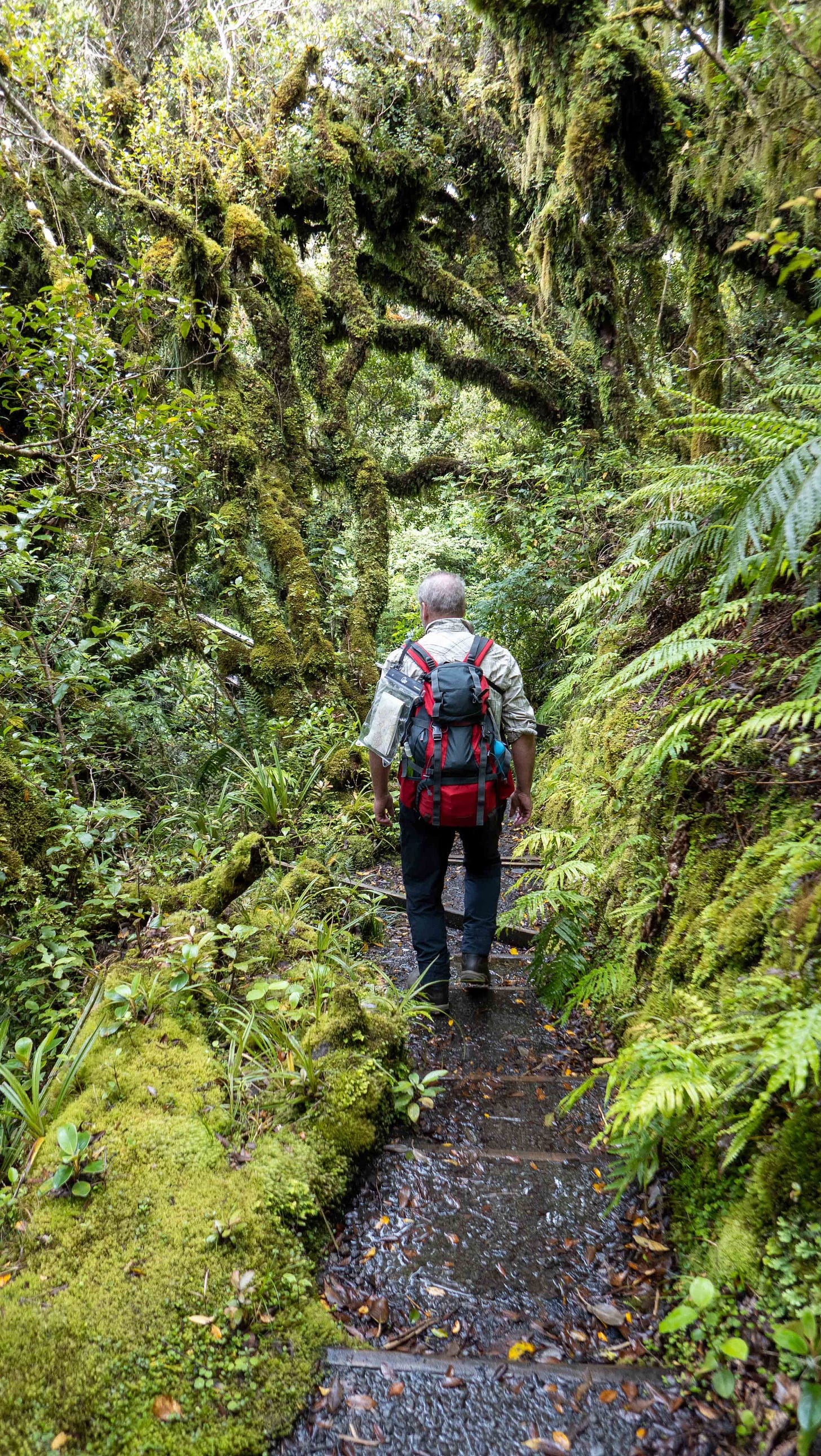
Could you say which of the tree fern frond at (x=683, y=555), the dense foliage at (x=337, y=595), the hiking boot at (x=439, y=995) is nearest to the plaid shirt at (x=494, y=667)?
the dense foliage at (x=337, y=595)

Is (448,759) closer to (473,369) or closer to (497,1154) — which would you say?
(497,1154)

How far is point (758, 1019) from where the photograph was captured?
2.02 m

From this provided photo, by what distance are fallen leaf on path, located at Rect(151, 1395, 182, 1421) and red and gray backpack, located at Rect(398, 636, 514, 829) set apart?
91.6 inches

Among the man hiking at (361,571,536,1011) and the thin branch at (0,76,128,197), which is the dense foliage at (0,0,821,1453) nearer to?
the thin branch at (0,76,128,197)

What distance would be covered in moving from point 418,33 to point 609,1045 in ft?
48.4

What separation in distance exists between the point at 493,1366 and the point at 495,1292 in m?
0.29

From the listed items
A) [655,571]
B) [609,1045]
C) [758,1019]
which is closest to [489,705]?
[655,571]

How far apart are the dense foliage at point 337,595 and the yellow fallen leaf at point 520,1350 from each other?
19.9 inches

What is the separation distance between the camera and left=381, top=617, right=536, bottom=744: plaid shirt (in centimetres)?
374

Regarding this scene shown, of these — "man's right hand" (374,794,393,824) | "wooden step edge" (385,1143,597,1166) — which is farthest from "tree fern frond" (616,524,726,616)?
"wooden step edge" (385,1143,597,1166)

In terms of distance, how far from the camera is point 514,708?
3861mm

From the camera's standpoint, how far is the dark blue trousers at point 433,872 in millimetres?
3893

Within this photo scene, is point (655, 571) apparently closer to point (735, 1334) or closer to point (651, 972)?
point (651, 972)

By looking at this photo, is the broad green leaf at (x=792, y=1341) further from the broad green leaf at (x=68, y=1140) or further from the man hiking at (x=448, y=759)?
the man hiking at (x=448, y=759)
